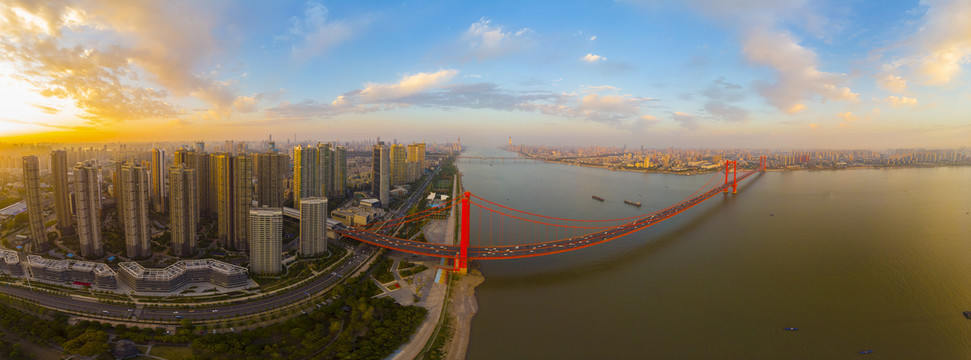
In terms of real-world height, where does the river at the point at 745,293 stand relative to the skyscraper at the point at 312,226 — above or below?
below

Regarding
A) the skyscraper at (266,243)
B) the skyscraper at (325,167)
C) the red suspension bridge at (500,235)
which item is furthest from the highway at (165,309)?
the skyscraper at (325,167)

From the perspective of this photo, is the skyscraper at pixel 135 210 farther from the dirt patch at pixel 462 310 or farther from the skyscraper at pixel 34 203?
the dirt patch at pixel 462 310

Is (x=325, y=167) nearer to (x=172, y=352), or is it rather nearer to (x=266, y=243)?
(x=266, y=243)

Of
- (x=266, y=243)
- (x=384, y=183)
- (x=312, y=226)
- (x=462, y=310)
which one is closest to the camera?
(x=462, y=310)

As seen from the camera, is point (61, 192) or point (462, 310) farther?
point (61, 192)

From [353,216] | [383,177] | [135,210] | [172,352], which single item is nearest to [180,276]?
[172,352]

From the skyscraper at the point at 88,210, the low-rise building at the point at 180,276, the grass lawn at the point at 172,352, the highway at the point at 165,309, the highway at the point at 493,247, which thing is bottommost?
the grass lawn at the point at 172,352

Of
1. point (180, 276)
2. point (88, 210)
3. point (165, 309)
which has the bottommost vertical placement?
point (165, 309)
